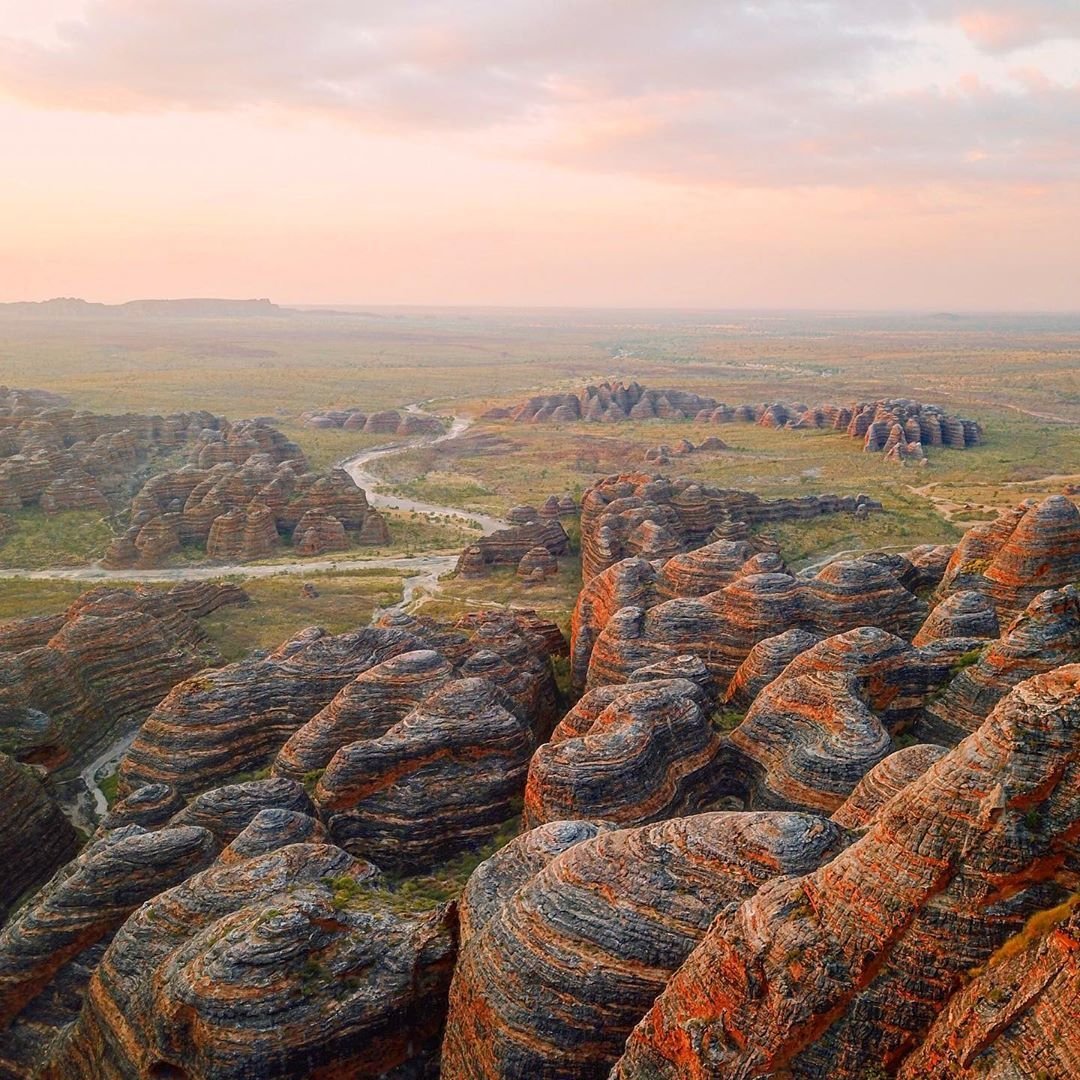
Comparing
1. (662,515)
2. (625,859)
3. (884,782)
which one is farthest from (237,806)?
(662,515)

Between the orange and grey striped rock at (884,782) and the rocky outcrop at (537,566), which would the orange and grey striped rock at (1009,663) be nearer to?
the orange and grey striped rock at (884,782)

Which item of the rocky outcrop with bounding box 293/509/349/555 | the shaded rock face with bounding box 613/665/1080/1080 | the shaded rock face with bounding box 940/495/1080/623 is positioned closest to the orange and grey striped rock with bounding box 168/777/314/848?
the shaded rock face with bounding box 613/665/1080/1080

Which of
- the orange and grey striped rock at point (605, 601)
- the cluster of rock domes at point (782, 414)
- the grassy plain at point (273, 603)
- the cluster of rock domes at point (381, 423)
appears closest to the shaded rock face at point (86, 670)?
the grassy plain at point (273, 603)

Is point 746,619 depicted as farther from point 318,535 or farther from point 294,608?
point 318,535

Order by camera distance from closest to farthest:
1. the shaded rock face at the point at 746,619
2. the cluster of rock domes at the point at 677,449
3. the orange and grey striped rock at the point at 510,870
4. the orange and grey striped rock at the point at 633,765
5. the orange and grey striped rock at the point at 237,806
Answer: the orange and grey striped rock at the point at 510,870 < the orange and grey striped rock at the point at 633,765 < the orange and grey striped rock at the point at 237,806 < the shaded rock face at the point at 746,619 < the cluster of rock domes at the point at 677,449

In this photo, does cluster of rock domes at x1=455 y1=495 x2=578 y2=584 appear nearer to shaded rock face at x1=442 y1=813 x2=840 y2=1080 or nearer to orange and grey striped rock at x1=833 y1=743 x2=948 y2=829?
orange and grey striped rock at x1=833 y1=743 x2=948 y2=829

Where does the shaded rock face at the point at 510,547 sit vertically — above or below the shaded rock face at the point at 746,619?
below

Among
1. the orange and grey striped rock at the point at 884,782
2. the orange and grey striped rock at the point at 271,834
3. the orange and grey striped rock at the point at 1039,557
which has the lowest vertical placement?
the orange and grey striped rock at the point at 271,834
